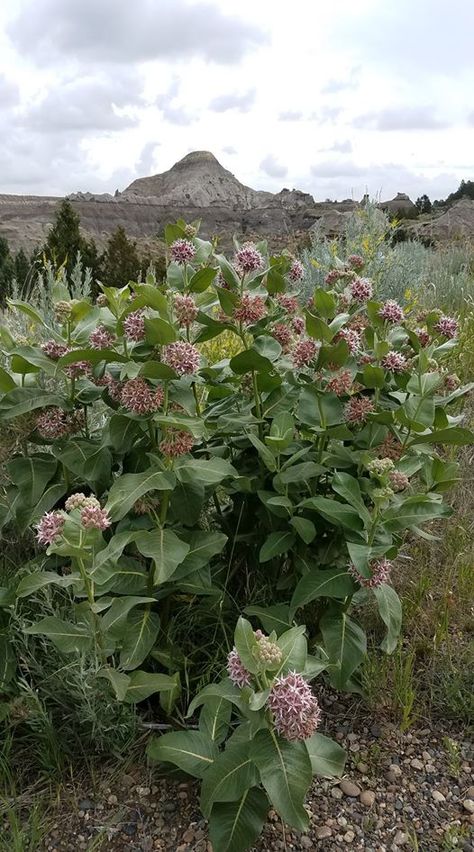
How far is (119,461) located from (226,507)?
19.0 inches

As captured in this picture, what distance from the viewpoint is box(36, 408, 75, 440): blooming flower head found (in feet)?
Result: 6.45

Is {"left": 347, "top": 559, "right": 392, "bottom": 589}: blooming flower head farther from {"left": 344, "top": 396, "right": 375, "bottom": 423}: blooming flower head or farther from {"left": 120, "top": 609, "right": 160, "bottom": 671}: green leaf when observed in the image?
{"left": 120, "top": 609, "right": 160, "bottom": 671}: green leaf

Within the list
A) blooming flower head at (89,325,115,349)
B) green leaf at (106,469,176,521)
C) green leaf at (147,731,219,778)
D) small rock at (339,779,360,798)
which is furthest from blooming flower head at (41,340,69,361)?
small rock at (339,779,360,798)

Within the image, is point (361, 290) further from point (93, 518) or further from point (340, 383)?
point (93, 518)

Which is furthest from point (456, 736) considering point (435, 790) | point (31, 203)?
point (31, 203)

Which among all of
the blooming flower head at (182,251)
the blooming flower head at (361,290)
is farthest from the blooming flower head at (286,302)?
the blooming flower head at (182,251)

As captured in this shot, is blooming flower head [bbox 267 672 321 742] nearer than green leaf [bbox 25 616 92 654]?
Yes

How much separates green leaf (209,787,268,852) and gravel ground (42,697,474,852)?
0.24 m

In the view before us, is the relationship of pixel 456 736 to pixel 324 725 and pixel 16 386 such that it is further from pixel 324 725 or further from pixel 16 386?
pixel 16 386

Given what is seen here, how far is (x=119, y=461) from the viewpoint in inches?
81.5

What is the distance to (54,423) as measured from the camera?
6.46 feet

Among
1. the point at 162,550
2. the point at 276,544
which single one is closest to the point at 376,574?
the point at 276,544

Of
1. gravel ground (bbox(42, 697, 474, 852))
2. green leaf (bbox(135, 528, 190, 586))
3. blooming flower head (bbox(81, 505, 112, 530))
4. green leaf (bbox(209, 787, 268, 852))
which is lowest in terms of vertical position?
gravel ground (bbox(42, 697, 474, 852))

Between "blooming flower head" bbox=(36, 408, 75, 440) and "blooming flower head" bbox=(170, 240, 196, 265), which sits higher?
Result: "blooming flower head" bbox=(170, 240, 196, 265)
